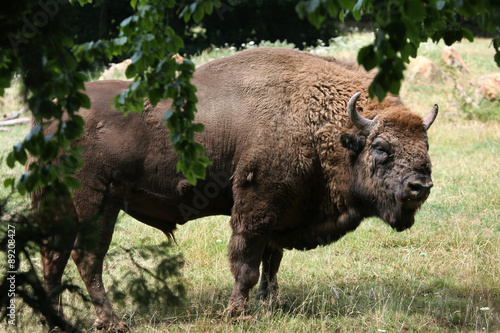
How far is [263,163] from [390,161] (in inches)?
44.9

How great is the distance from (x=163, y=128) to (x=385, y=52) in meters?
3.12

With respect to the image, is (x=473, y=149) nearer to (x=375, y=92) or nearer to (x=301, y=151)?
(x=301, y=151)

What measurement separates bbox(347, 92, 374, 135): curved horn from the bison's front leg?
1.16 m

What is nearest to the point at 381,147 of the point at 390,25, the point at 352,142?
the point at 352,142

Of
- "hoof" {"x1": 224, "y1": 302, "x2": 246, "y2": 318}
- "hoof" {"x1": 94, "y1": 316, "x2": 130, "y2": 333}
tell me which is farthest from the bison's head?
"hoof" {"x1": 94, "y1": 316, "x2": 130, "y2": 333}

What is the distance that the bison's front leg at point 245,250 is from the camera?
4.93 m

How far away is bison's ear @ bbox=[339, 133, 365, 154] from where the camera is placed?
4.87 meters

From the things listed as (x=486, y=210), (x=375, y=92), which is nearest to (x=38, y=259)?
(x=375, y=92)

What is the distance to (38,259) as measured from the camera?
6.20 m

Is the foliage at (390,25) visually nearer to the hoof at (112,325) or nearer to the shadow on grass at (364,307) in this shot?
the shadow on grass at (364,307)

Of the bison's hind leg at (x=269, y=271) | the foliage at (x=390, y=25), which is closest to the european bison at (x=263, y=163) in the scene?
the bison's hind leg at (x=269, y=271)

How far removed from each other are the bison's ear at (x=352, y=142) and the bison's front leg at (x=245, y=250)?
961 mm

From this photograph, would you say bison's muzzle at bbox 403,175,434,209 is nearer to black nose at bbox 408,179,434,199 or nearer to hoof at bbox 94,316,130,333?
black nose at bbox 408,179,434,199

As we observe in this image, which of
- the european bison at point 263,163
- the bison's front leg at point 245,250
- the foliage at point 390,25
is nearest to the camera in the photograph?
the foliage at point 390,25
